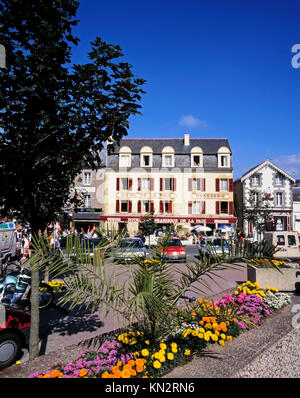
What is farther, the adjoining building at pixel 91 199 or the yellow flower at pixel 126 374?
the adjoining building at pixel 91 199

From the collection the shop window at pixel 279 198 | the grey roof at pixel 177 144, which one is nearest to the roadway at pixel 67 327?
the grey roof at pixel 177 144

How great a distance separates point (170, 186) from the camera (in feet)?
109

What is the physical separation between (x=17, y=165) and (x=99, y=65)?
72.5 inches

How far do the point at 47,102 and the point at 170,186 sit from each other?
96.7 feet

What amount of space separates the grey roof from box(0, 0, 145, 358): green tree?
30351 mm

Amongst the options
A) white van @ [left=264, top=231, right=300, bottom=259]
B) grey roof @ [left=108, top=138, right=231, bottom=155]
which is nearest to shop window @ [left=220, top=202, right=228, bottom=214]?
grey roof @ [left=108, top=138, right=231, bottom=155]

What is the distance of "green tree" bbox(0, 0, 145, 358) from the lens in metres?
3.84

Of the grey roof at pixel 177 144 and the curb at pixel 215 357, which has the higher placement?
the grey roof at pixel 177 144

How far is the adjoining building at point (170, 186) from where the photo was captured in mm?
32875

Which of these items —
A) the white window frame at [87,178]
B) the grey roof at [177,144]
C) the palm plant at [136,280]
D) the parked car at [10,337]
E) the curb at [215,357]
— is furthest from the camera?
the grey roof at [177,144]

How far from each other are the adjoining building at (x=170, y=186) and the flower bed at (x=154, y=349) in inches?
1062

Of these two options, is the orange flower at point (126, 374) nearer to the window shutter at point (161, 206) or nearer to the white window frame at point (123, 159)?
the window shutter at point (161, 206)

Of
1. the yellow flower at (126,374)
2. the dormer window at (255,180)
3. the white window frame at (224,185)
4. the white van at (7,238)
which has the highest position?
the dormer window at (255,180)

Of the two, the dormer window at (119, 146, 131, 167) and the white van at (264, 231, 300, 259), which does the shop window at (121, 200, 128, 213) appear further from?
the white van at (264, 231, 300, 259)
